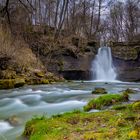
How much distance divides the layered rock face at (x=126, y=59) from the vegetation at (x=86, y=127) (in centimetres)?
2439

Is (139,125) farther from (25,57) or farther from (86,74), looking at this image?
(86,74)

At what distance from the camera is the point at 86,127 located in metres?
6.39

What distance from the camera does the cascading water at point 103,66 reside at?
1308 inches

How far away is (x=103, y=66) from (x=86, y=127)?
28.1 meters

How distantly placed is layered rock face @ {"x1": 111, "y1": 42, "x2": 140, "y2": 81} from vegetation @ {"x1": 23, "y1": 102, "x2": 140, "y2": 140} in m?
24.4

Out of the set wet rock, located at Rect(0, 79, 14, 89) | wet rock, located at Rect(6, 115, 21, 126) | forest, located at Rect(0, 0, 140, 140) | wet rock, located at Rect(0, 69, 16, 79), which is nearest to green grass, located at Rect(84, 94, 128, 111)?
forest, located at Rect(0, 0, 140, 140)

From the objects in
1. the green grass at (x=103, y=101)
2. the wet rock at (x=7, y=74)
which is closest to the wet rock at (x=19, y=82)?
the wet rock at (x=7, y=74)

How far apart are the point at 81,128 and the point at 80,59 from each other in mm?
26976

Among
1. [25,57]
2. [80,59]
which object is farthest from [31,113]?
[80,59]

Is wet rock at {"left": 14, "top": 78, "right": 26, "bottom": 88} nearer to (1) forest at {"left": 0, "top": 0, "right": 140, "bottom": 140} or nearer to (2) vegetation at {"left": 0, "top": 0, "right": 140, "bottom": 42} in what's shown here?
(1) forest at {"left": 0, "top": 0, "right": 140, "bottom": 140}

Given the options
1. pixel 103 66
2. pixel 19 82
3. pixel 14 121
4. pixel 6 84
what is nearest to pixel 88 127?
pixel 14 121

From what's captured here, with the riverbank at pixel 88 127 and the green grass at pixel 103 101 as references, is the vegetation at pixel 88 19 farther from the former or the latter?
the riverbank at pixel 88 127

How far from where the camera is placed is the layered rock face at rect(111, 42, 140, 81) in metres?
32.0

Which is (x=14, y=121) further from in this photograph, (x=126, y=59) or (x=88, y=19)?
(x=88, y=19)
